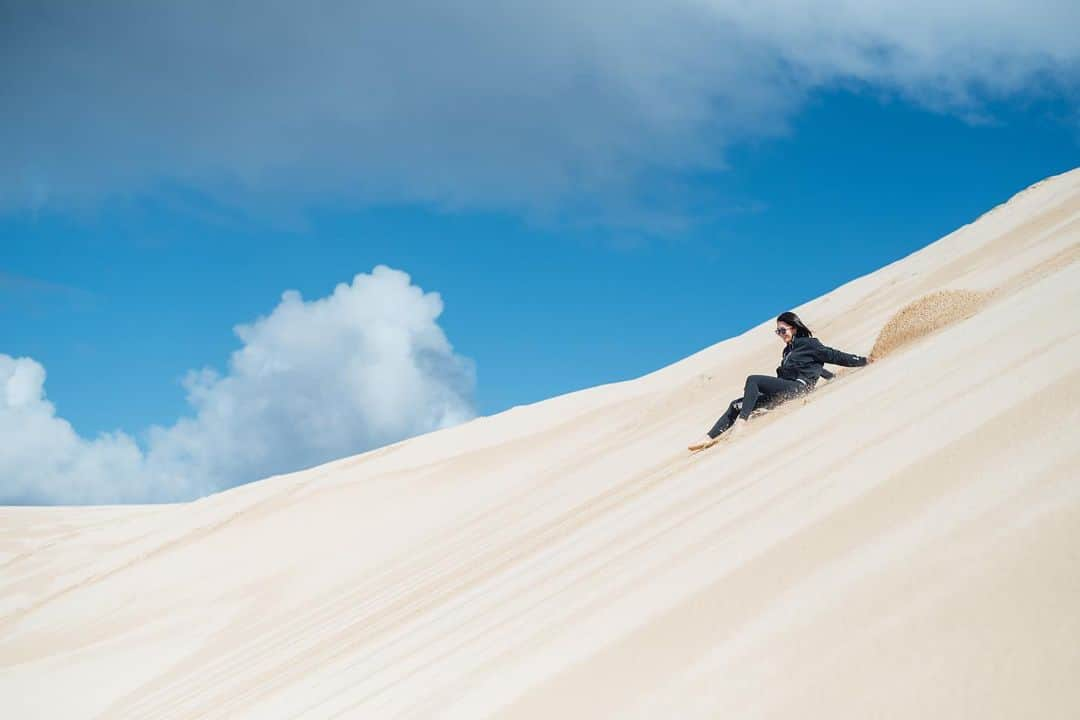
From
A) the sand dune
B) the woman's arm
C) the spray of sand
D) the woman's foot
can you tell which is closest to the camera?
the sand dune

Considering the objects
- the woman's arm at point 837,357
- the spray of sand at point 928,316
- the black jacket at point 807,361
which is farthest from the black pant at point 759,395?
the spray of sand at point 928,316

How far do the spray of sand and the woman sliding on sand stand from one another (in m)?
0.22

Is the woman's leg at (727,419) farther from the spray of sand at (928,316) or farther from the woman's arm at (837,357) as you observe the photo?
the spray of sand at (928,316)

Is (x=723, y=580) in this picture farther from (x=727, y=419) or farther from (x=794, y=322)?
(x=794, y=322)

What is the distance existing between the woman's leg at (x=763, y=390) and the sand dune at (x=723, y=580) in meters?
0.38

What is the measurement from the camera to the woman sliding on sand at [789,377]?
21.3 feet

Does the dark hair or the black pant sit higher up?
the dark hair

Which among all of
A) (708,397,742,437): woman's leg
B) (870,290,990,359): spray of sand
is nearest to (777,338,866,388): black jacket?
(870,290,990,359): spray of sand

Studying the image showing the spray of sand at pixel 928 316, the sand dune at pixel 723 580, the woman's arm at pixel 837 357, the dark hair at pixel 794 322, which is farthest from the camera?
the dark hair at pixel 794 322

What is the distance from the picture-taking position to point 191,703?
5.95 meters

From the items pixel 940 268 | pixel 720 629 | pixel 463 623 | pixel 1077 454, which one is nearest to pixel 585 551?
pixel 463 623

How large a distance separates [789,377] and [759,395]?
0.33 m

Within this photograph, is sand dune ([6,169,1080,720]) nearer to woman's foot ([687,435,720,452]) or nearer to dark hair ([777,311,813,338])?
woman's foot ([687,435,720,452])

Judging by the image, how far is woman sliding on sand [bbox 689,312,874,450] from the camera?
21.3 feet
